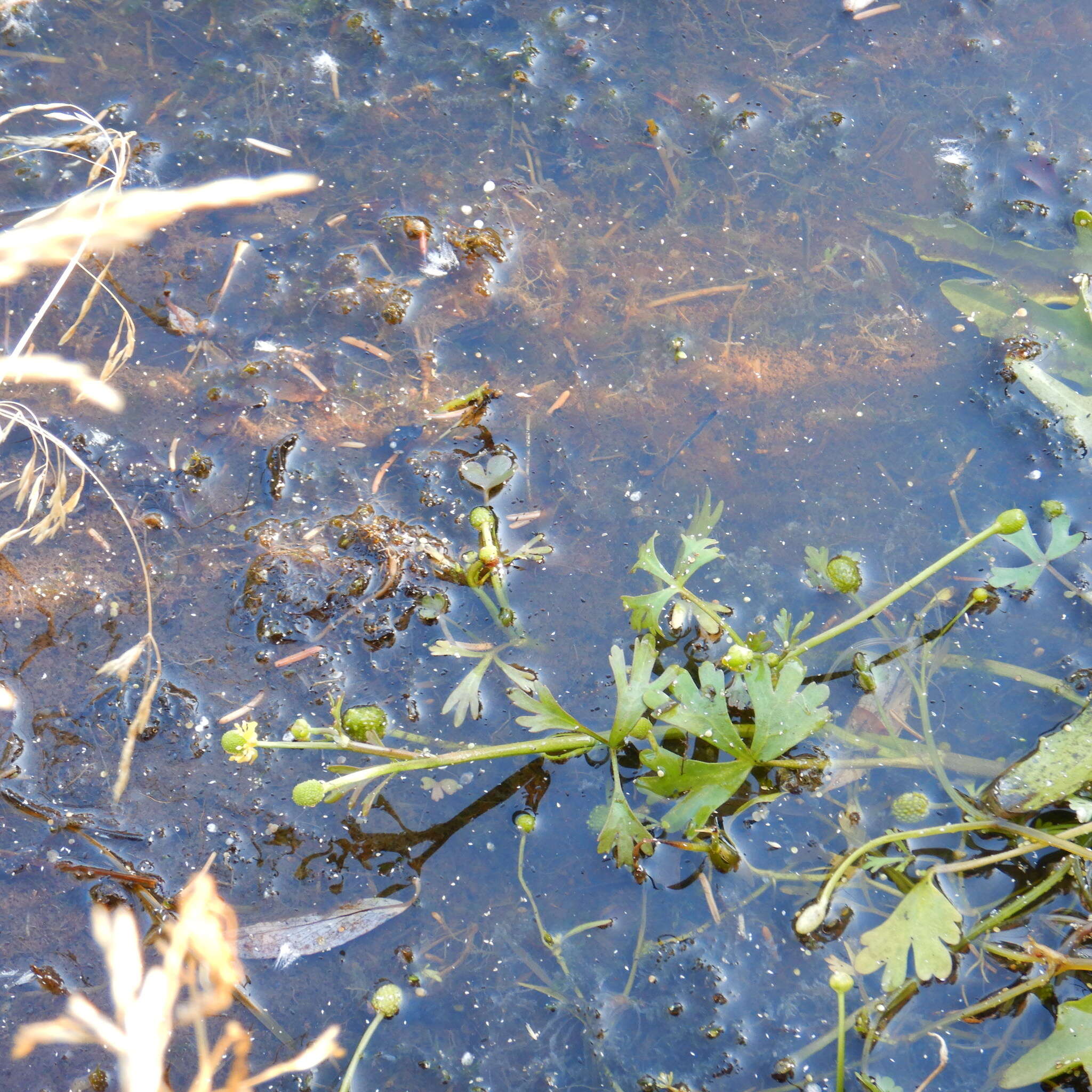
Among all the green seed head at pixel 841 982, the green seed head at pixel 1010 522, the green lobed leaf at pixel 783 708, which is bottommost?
the green seed head at pixel 841 982

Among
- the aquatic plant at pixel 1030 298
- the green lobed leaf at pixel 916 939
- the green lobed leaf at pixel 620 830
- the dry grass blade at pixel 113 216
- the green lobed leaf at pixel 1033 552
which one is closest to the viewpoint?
the green lobed leaf at pixel 916 939

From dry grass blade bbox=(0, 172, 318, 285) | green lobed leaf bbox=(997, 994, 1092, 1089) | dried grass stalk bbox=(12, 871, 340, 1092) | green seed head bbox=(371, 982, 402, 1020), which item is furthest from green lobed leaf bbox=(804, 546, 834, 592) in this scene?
dry grass blade bbox=(0, 172, 318, 285)

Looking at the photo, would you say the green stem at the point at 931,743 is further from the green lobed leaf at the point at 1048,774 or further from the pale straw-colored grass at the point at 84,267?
the pale straw-colored grass at the point at 84,267

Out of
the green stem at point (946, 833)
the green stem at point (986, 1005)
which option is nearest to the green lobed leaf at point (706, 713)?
the green stem at point (946, 833)

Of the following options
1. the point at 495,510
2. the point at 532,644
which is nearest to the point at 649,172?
the point at 495,510

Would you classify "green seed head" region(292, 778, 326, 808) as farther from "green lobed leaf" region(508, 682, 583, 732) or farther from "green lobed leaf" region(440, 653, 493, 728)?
"green lobed leaf" region(508, 682, 583, 732)

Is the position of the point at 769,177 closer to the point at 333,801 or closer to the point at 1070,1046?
the point at 333,801
